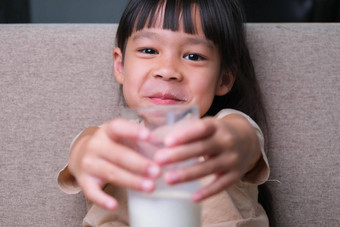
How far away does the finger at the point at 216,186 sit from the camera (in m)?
0.55

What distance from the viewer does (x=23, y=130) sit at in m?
1.19

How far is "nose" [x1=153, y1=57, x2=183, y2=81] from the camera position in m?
0.97

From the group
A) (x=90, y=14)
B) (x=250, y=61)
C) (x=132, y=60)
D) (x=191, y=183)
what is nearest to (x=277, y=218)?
(x=250, y=61)

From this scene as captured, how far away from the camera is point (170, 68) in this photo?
0.98 metres

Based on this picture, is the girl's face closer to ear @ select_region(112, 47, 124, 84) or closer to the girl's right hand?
ear @ select_region(112, 47, 124, 84)

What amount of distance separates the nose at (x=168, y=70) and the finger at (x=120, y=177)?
420 millimetres

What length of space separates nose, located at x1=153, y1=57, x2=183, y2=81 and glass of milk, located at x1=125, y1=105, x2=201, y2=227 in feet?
1.39

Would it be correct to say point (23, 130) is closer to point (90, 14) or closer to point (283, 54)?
point (283, 54)

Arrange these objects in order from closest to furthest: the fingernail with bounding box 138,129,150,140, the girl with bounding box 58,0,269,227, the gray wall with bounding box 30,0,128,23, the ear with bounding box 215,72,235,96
A: the fingernail with bounding box 138,129,150,140 → the girl with bounding box 58,0,269,227 → the ear with bounding box 215,72,235,96 → the gray wall with bounding box 30,0,128,23

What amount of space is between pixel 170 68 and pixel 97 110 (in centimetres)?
32

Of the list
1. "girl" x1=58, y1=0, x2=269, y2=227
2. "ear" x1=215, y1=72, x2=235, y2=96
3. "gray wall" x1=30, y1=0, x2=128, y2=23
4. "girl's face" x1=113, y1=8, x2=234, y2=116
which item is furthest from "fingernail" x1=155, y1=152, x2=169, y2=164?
"gray wall" x1=30, y1=0, x2=128, y2=23

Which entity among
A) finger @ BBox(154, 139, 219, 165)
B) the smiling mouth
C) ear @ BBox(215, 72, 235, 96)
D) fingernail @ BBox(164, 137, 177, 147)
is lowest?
ear @ BBox(215, 72, 235, 96)

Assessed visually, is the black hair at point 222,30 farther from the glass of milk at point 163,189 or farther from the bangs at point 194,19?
the glass of milk at point 163,189

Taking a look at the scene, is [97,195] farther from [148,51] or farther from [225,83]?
[225,83]
